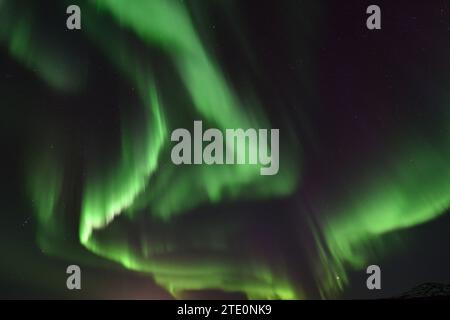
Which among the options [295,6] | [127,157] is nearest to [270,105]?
[295,6]

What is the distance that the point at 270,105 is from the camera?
311cm

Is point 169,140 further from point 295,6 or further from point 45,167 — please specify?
point 295,6

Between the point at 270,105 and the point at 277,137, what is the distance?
0.19 m

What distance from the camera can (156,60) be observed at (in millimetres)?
3109
